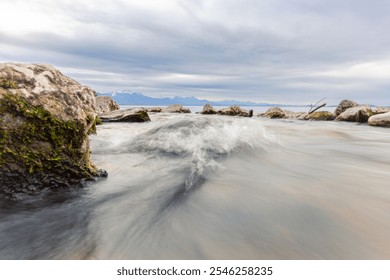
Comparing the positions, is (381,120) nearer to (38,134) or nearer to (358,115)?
(358,115)

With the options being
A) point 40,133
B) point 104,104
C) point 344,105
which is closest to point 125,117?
point 104,104

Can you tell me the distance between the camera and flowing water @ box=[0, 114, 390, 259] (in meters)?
2.12

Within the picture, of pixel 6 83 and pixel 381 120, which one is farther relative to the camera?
pixel 381 120

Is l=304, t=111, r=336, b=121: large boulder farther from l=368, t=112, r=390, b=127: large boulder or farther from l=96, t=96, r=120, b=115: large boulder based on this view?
l=96, t=96, r=120, b=115: large boulder

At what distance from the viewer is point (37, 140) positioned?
301 centimetres

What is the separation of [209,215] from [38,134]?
7.82ft

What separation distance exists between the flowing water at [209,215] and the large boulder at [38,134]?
0.88 feet

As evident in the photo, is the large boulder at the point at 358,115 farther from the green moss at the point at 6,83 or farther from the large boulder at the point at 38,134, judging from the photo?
the green moss at the point at 6,83

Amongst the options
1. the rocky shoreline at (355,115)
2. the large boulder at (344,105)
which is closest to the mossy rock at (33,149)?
the rocky shoreline at (355,115)

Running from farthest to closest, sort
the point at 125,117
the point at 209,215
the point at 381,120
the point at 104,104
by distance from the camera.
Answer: the point at 104,104 → the point at 381,120 → the point at 125,117 → the point at 209,215

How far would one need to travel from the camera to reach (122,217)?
2.71 m

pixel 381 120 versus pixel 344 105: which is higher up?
pixel 344 105

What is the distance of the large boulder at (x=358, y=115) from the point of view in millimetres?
21219
